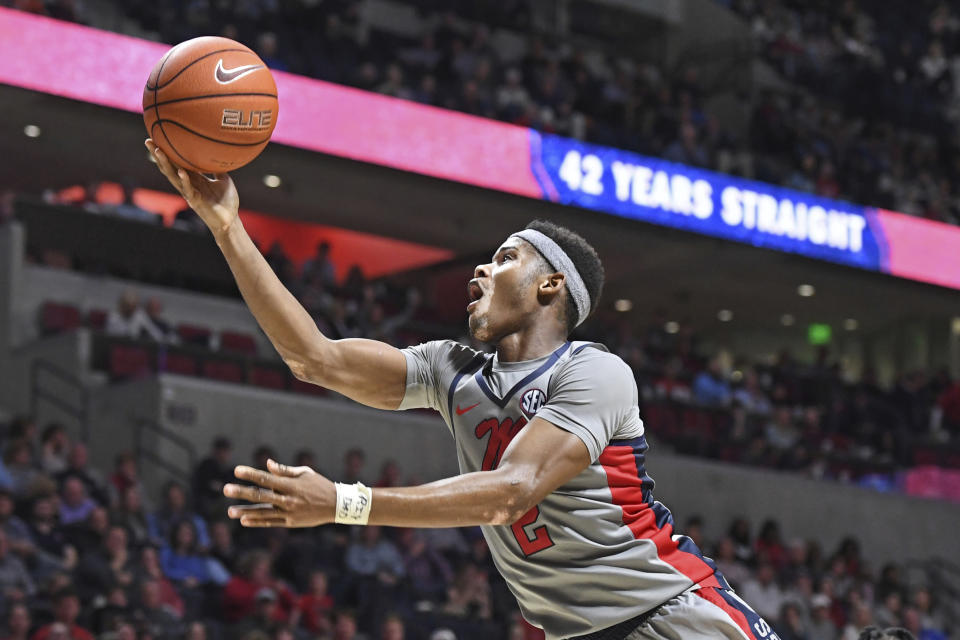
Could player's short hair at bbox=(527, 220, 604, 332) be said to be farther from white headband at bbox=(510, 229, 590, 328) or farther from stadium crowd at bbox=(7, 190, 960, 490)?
stadium crowd at bbox=(7, 190, 960, 490)

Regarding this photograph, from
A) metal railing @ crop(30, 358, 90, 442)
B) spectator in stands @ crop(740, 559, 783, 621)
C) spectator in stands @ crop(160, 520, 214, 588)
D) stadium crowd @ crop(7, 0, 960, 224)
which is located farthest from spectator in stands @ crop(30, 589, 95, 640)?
stadium crowd @ crop(7, 0, 960, 224)

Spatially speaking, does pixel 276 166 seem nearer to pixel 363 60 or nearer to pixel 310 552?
pixel 363 60

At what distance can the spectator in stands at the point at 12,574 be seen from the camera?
10.1 metres

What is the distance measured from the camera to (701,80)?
25.9m

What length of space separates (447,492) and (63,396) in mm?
12087

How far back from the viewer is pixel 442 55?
19938mm

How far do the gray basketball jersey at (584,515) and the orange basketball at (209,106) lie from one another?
1.04 m

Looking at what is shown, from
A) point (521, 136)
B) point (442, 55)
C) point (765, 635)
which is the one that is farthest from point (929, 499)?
point (765, 635)

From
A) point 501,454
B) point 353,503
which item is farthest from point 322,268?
point 353,503

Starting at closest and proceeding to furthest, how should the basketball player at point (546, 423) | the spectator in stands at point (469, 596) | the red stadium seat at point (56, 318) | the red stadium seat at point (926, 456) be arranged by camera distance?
the basketball player at point (546, 423) → the spectator in stands at point (469, 596) → the red stadium seat at point (56, 318) → the red stadium seat at point (926, 456)

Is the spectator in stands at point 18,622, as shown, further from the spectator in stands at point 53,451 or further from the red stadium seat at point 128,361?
the red stadium seat at point 128,361

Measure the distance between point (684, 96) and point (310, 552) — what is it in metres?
12.3

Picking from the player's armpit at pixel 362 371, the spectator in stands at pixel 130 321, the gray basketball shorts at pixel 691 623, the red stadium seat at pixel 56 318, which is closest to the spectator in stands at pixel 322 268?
the spectator in stands at pixel 130 321

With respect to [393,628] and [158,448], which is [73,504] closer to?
[393,628]
